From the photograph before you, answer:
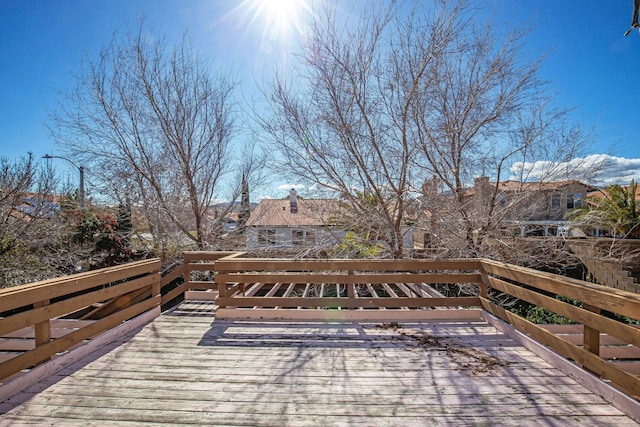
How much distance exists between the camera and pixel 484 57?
6875 millimetres

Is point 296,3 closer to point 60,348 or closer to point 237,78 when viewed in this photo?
point 237,78

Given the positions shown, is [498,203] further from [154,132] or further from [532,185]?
[154,132]

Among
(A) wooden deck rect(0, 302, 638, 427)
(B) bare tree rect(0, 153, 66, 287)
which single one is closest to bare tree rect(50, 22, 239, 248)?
(B) bare tree rect(0, 153, 66, 287)

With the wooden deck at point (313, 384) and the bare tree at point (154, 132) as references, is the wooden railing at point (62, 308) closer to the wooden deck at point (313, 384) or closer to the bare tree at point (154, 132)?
the wooden deck at point (313, 384)

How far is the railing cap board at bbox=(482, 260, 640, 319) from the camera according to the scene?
2076 millimetres

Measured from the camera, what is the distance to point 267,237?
8461 mm

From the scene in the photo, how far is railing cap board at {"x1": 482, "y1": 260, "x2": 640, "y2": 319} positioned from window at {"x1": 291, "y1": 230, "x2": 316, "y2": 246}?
Result: 4.80m

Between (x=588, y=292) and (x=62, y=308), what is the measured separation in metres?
4.39

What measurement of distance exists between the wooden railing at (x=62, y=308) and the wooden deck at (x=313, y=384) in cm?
26

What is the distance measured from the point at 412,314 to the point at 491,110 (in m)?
5.13

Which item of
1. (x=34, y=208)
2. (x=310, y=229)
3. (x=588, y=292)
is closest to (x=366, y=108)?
(x=310, y=229)

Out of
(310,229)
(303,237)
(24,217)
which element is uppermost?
(24,217)

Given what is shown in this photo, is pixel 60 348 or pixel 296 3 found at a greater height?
pixel 296 3

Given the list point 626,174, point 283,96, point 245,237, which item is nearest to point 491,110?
point 626,174
